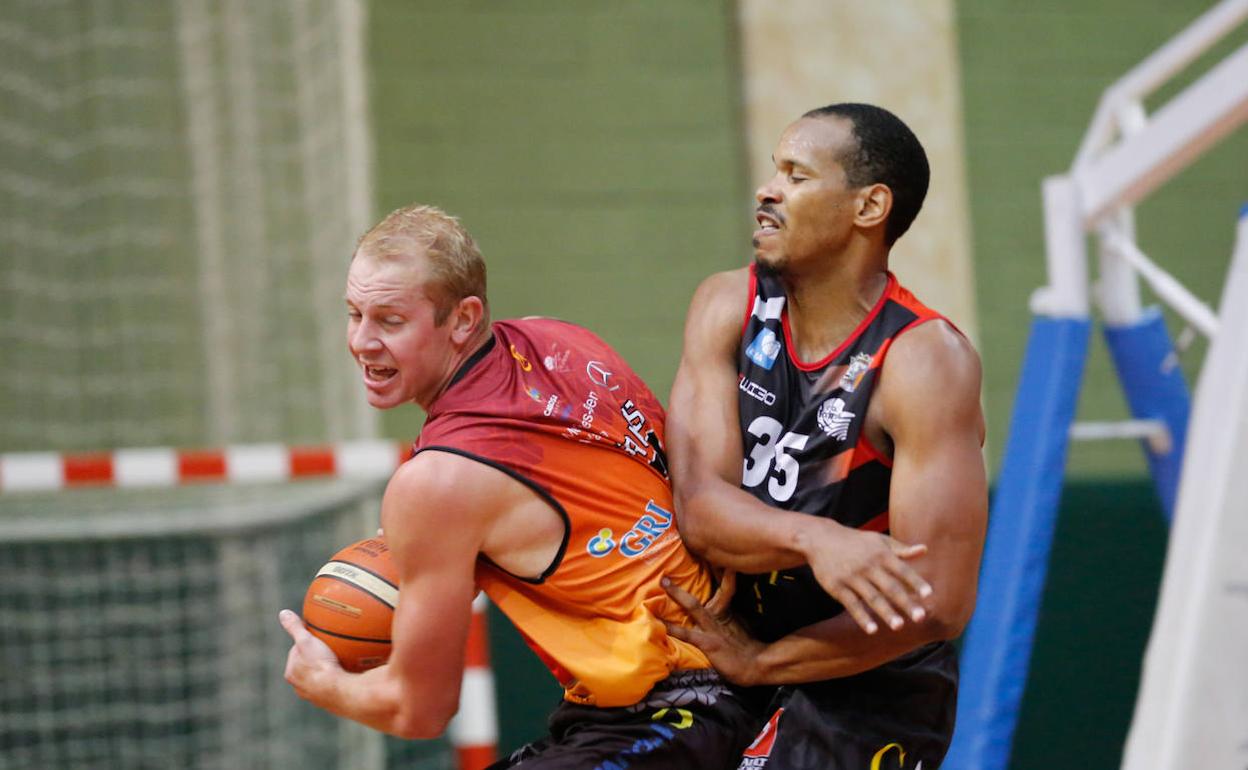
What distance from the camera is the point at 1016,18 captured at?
7559 millimetres

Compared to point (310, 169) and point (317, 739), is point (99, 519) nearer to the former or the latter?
point (317, 739)

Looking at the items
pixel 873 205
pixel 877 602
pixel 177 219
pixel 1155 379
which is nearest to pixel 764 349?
pixel 873 205

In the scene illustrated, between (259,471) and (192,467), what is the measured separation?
22 centimetres

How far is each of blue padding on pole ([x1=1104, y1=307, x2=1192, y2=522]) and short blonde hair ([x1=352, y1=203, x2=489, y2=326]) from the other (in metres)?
2.79

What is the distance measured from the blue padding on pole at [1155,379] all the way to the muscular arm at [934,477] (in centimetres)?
238

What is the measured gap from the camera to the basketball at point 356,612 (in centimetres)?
276

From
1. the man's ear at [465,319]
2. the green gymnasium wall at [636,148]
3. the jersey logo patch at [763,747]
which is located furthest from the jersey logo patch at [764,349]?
the green gymnasium wall at [636,148]

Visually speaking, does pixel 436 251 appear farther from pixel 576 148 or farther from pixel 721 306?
pixel 576 148

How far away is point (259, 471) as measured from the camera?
5078 mm

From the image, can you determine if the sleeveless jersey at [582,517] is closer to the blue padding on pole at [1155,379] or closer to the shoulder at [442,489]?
the shoulder at [442,489]

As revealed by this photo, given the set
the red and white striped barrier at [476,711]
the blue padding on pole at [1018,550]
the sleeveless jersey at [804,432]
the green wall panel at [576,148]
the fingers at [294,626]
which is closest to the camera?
the sleeveless jersey at [804,432]

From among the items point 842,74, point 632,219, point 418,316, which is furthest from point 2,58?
point 418,316

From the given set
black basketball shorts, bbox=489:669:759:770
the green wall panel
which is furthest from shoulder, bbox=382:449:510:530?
the green wall panel

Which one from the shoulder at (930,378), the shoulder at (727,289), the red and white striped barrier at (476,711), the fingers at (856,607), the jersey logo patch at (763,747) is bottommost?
the red and white striped barrier at (476,711)
